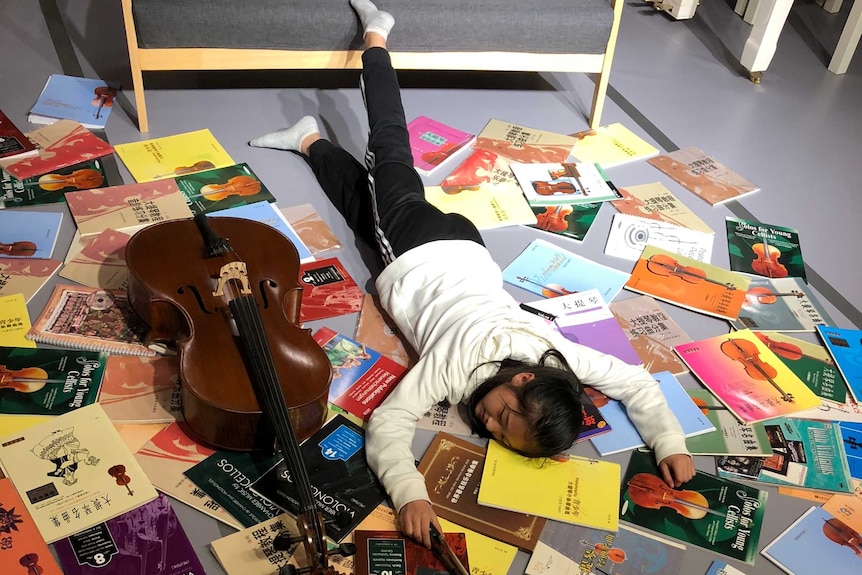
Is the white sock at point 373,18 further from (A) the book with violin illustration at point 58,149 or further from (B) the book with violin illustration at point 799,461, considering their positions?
(B) the book with violin illustration at point 799,461

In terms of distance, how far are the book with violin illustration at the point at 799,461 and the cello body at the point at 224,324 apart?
94cm

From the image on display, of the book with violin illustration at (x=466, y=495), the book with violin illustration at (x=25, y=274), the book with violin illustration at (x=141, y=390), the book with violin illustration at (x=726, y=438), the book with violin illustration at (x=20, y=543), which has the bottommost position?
the book with violin illustration at (x=20, y=543)

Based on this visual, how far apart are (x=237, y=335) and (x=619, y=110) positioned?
2004mm

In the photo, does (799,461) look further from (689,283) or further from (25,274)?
(25,274)

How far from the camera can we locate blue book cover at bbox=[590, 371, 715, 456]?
179cm

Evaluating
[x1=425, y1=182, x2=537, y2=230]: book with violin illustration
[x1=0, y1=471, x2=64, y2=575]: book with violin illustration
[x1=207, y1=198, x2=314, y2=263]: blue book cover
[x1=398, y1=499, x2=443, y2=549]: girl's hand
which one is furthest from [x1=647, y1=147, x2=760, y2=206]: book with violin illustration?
[x1=0, y1=471, x2=64, y2=575]: book with violin illustration

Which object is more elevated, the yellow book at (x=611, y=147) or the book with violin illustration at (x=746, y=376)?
the yellow book at (x=611, y=147)

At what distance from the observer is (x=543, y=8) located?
263cm

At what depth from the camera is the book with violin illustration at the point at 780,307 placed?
2.17 meters

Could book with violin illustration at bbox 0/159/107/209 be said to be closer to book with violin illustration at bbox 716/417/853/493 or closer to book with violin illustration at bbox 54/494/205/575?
book with violin illustration at bbox 54/494/205/575

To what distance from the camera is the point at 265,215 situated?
2.30 m

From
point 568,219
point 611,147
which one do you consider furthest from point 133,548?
point 611,147

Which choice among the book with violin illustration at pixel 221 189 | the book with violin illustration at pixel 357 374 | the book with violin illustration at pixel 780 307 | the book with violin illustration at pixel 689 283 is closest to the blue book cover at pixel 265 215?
the book with violin illustration at pixel 221 189

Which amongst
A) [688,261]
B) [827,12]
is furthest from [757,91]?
[688,261]
